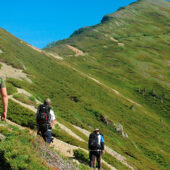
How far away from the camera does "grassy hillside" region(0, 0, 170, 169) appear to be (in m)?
33.8

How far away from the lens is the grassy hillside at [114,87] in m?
33.8

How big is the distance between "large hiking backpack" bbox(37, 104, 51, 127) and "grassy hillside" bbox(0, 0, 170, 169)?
26.2 feet

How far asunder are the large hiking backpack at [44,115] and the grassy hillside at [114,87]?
7977mm

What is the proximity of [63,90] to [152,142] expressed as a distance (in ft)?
61.5

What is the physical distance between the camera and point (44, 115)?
11.8 m

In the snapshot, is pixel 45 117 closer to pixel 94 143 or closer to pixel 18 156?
pixel 94 143

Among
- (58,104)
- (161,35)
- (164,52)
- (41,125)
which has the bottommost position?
(58,104)

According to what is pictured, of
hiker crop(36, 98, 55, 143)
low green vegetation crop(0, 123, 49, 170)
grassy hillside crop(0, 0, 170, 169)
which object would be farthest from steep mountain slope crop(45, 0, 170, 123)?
low green vegetation crop(0, 123, 49, 170)

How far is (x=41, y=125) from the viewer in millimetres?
12000

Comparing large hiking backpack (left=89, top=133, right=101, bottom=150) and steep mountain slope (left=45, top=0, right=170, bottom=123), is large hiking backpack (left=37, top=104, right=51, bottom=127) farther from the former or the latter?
steep mountain slope (left=45, top=0, right=170, bottom=123)

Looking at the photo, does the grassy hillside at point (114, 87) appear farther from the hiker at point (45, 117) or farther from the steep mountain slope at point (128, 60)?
the hiker at point (45, 117)

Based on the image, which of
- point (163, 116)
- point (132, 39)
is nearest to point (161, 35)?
point (132, 39)

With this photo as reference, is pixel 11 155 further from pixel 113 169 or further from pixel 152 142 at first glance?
pixel 152 142

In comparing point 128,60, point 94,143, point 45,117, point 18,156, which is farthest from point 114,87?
point 18,156
